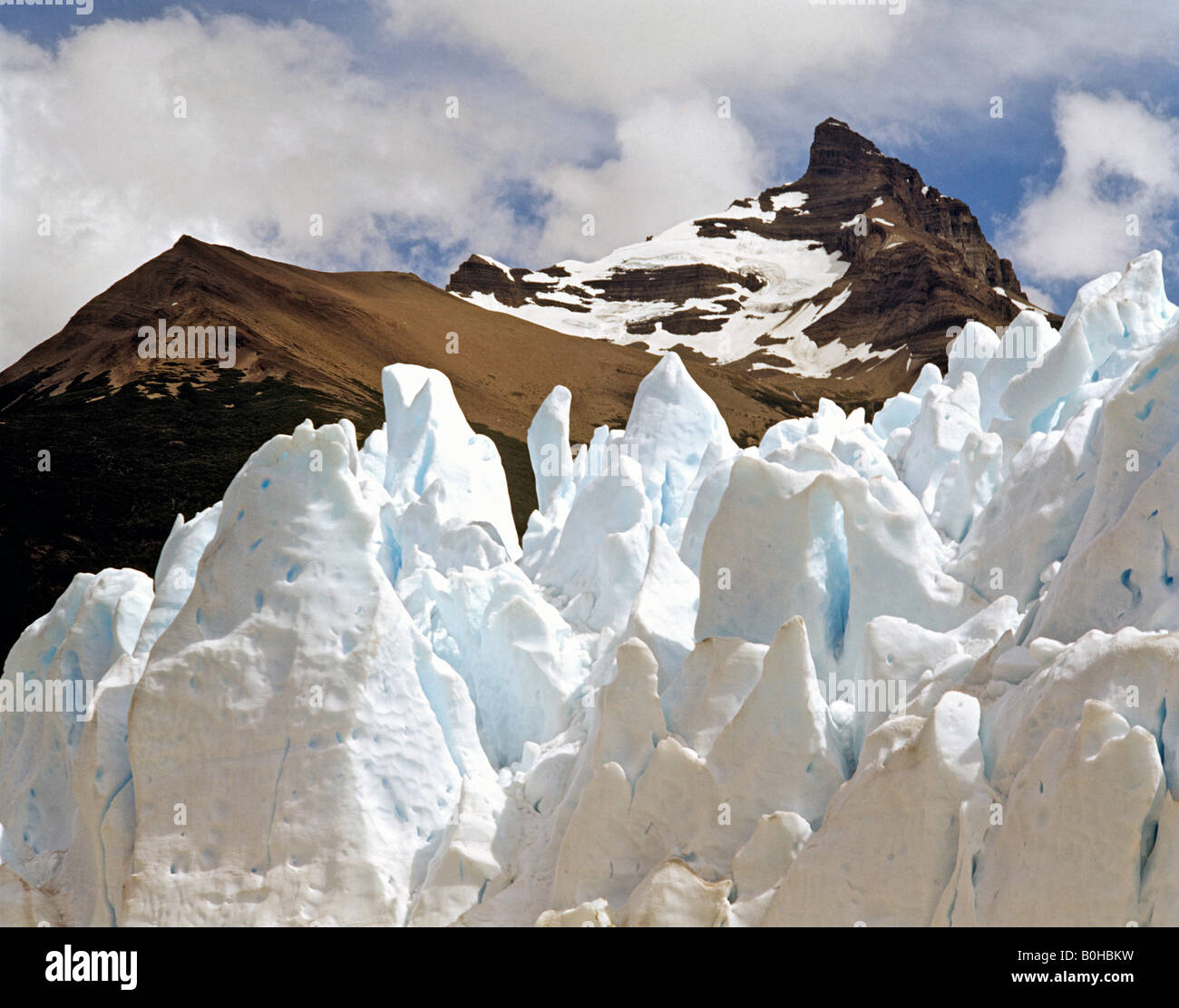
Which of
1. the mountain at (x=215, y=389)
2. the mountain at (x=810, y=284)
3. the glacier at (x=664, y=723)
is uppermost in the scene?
the mountain at (x=810, y=284)

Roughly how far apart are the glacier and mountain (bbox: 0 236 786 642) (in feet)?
77.2

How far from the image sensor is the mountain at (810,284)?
116 meters

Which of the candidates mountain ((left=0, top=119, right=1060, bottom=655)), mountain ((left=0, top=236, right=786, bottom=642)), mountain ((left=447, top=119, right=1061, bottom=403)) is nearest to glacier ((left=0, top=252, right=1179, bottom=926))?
mountain ((left=0, top=236, right=786, bottom=642))

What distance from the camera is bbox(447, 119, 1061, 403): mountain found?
11638cm

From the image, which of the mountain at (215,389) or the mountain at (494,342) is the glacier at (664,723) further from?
the mountain at (494,342)

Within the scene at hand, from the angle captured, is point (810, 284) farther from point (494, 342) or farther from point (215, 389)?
point (215, 389)

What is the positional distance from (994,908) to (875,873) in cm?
92

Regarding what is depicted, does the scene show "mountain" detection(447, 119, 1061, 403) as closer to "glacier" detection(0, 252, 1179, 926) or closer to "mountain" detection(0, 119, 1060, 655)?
"mountain" detection(0, 119, 1060, 655)

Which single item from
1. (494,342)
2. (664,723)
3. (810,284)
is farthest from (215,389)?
(810,284)

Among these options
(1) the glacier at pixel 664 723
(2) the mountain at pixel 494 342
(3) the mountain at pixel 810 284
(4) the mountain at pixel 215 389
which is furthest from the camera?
(3) the mountain at pixel 810 284

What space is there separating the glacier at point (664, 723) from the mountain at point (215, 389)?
23.5m

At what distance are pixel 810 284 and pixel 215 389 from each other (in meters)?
105

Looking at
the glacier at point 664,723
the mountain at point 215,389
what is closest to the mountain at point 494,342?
the mountain at point 215,389

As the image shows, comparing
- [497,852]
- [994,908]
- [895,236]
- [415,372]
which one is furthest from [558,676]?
[895,236]
